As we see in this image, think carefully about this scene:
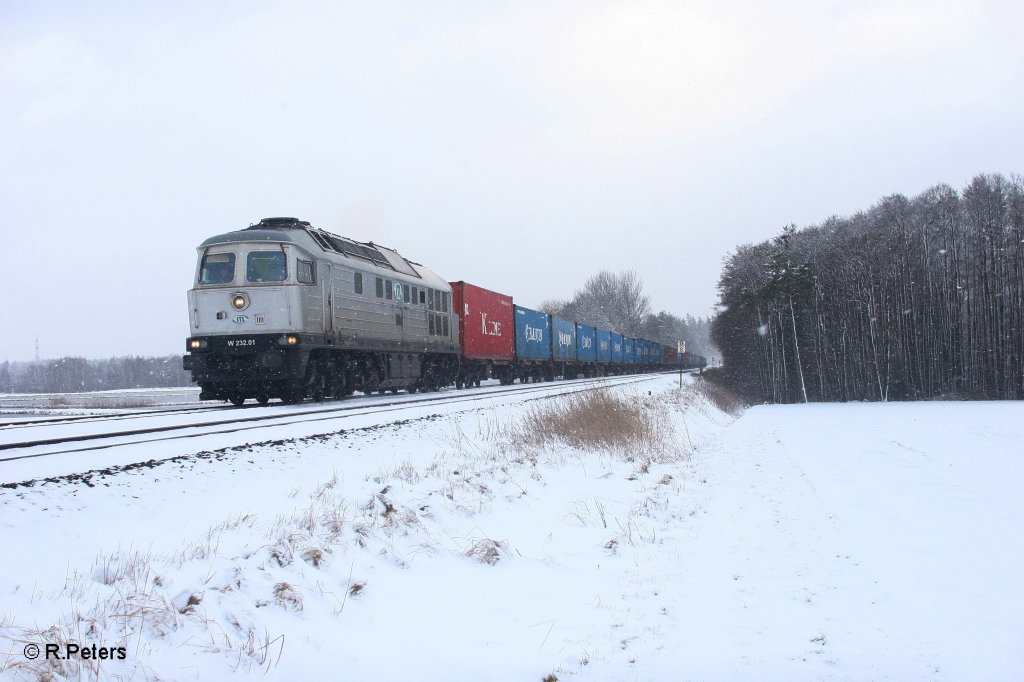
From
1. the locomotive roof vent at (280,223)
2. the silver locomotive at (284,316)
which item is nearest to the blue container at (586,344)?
the silver locomotive at (284,316)

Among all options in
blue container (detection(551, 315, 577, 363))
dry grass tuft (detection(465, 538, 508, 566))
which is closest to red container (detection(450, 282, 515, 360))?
blue container (detection(551, 315, 577, 363))

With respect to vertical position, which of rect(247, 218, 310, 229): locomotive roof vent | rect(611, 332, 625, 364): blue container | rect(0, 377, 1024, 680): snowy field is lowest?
rect(0, 377, 1024, 680): snowy field

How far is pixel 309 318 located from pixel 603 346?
3251 centimetres

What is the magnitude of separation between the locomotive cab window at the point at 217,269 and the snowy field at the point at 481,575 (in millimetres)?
7355

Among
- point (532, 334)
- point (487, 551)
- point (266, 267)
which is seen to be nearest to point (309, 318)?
point (266, 267)

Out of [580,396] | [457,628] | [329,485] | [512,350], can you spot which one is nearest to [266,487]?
[329,485]

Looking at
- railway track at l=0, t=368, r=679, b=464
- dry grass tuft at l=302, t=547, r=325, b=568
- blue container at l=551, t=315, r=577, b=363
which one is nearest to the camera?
dry grass tuft at l=302, t=547, r=325, b=568

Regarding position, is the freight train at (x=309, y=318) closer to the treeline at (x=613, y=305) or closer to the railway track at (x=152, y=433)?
the railway track at (x=152, y=433)

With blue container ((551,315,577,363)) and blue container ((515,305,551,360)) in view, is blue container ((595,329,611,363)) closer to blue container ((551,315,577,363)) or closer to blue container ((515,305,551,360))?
blue container ((551,315,577,363))

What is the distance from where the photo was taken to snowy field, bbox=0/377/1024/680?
3182 millimetres

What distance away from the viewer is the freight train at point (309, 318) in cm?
1359

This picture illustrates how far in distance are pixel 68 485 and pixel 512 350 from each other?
24227 mm

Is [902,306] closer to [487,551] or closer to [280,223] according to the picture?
[280,223]

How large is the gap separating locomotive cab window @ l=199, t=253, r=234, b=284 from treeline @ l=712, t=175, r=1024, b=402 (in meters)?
43.4
